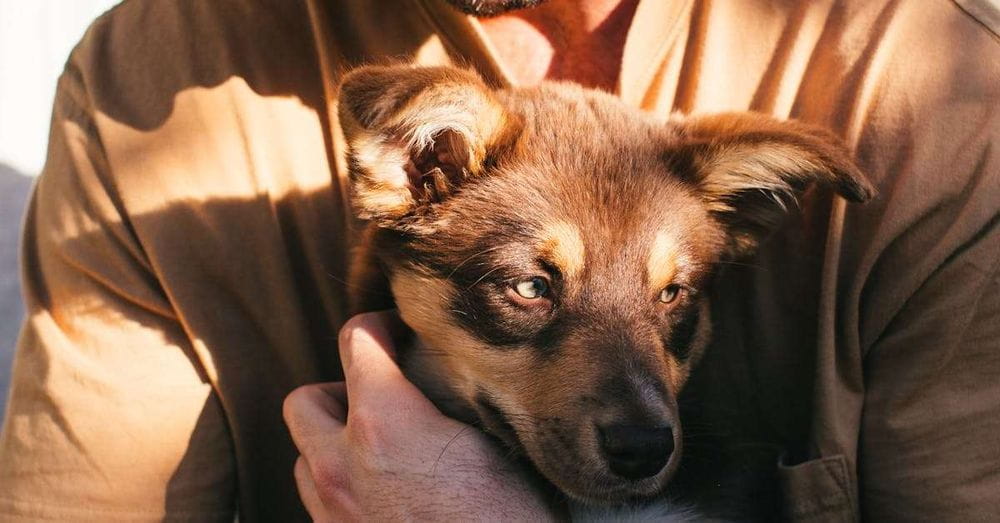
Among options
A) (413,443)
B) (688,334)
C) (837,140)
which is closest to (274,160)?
(413,443)

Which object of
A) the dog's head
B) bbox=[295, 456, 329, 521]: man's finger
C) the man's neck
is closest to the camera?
the dog's head

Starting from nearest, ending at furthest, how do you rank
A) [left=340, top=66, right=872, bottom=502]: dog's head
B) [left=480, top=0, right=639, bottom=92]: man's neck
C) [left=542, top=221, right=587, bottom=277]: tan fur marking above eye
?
1. [left=340, top=66, right=872, bottom=502]: dog's head
2. [left=542, top=221, right=587, bottom=277]: tan fur marking above eye
3. [left=480, top=0, right=639, bottom=92]: man's neck

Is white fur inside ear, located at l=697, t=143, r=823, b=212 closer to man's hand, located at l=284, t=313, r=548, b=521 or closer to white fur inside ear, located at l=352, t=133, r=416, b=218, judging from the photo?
white fur inside ear, located at l=352, t=133, r=416, b=218

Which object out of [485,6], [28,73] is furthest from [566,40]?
[28,73]

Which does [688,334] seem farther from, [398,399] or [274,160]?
[274,160]

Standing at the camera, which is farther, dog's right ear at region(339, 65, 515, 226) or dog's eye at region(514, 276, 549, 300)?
dog's eye at region(514, 276, 549, 300)

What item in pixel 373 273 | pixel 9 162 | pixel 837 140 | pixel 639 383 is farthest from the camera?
pixel 9 162

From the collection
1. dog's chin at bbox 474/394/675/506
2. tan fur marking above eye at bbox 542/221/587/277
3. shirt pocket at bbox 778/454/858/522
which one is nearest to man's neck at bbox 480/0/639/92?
tan fur marking above eye at bbox 542/221/587/277
